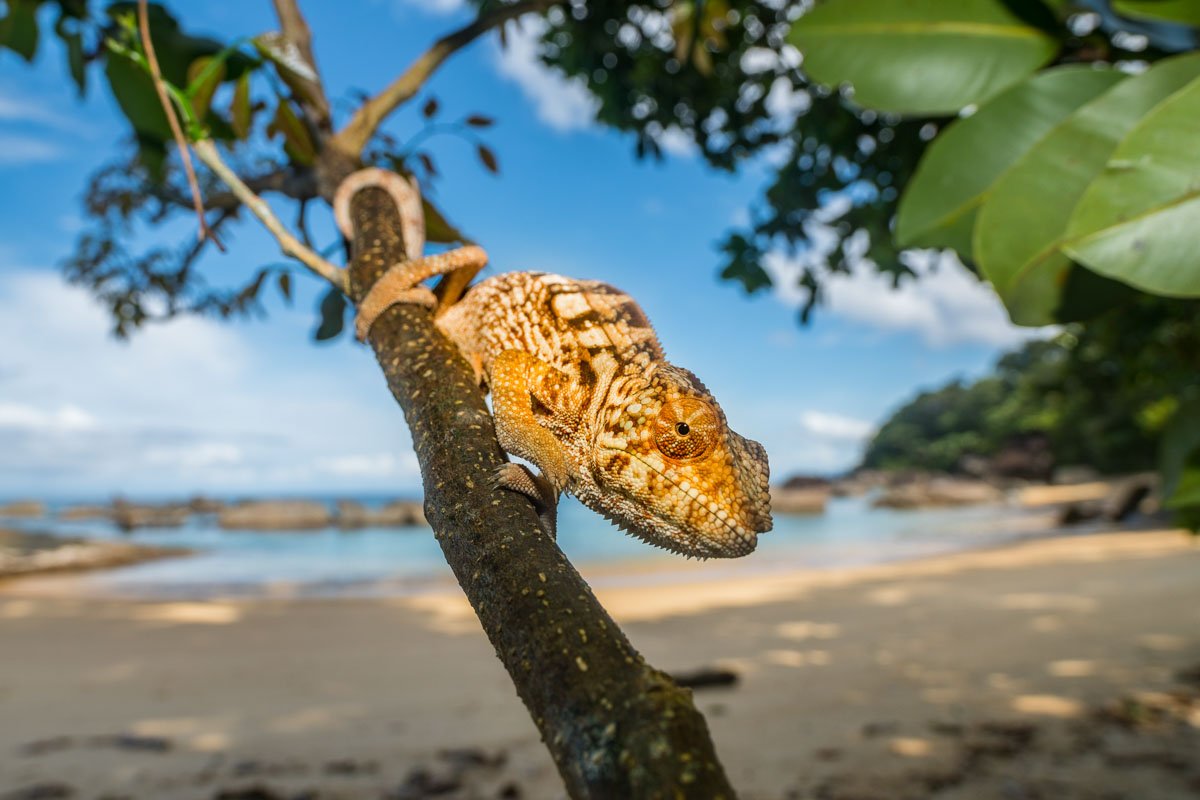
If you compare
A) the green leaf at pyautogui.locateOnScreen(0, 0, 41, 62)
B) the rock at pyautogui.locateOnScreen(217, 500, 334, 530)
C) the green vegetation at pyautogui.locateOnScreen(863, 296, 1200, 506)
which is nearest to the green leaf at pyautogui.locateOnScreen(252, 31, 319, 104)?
the green leaf at pyautogui.locateOnScreen(0, 0, 41, 62)

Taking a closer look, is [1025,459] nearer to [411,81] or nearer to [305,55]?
[411,81]

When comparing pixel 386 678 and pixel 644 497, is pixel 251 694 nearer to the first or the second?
pixel 386 678

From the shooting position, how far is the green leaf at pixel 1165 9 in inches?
53.1

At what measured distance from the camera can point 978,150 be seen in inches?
62.5

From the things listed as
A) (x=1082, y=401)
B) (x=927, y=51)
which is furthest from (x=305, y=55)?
(x=1082, y=401)

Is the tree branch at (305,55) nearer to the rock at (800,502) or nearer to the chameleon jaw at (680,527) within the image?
the chameleon jaw at (680,527)

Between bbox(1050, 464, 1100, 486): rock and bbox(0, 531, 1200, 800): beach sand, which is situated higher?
bbox(1050, 464, 1100, 486): rock

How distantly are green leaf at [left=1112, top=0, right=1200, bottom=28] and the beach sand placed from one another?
4130 millimetres

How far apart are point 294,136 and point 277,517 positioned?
125 feet

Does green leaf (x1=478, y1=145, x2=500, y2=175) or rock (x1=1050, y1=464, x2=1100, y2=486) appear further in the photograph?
rock (x1=1050, y1=464, x2=1100, y2=486)

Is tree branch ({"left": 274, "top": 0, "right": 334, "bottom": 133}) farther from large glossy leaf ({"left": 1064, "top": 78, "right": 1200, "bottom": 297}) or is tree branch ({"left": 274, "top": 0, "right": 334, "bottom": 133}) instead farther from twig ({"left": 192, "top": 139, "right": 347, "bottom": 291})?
large glossy leaf ({"left": 1064, "top": 78, "right": 1200, "bottom": 297})

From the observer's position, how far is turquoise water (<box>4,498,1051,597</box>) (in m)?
17.9

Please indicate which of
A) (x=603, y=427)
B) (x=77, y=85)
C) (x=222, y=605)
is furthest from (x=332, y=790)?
(x=222, y=605)

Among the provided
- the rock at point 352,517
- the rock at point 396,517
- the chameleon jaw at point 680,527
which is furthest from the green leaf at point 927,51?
the rock at point 352,517
